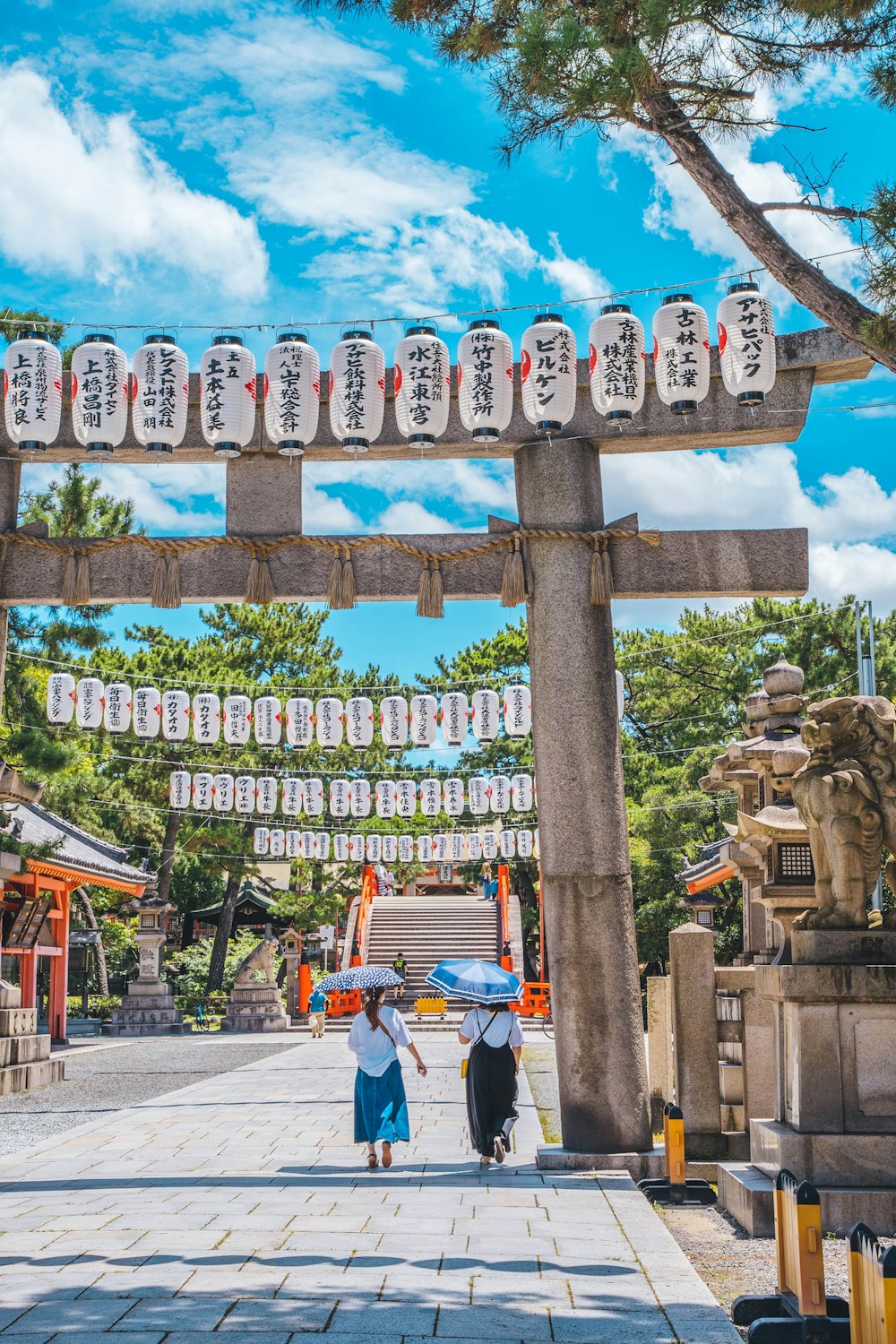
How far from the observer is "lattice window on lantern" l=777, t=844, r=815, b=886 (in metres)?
9.66

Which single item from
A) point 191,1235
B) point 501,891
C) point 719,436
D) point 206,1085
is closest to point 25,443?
point 719,436

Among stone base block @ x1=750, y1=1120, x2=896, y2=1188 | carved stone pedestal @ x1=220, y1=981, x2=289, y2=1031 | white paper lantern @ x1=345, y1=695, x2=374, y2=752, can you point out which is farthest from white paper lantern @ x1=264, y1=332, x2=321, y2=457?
carved stone pedestal @ x1=220, y1=981, x2=289, y2=1031

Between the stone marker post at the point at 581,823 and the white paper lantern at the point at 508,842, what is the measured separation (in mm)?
24177

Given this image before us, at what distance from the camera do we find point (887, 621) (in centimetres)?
3092

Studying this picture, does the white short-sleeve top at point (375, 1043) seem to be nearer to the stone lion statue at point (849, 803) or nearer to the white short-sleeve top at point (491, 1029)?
the white short-sleeve top at point (491, 1029)

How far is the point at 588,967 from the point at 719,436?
449cm

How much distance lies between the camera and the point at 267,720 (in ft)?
77.6

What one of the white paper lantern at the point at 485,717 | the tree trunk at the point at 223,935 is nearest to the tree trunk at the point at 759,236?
the white paper lantern at the point at 485,717

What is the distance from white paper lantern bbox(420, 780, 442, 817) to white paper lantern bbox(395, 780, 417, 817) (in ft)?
2.89

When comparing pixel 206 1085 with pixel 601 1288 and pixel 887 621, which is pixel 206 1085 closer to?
pixel 601 1288

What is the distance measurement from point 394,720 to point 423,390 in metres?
14.3

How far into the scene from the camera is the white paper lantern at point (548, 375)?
1023 cm

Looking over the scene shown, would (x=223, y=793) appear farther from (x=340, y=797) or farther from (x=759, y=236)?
(x=759, y=236)

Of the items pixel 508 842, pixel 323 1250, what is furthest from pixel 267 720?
pixel 323 1250
